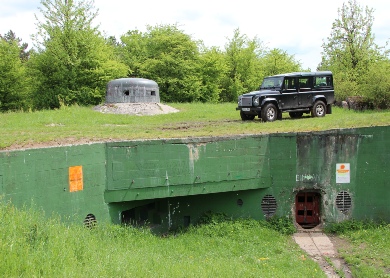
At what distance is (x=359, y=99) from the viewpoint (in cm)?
2238

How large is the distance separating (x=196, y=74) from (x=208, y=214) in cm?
2706

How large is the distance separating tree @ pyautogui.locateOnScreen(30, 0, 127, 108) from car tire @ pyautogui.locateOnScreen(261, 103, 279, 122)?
62.1 ft

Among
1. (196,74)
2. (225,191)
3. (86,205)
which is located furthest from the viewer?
(196,74)

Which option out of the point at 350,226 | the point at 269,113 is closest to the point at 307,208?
the point at 350,226

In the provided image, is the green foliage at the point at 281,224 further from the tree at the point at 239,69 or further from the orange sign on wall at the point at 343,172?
the tree at the point at 239,69


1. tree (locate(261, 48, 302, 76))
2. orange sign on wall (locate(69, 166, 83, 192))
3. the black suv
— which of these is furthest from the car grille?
tree (locate(261, 48, 302, 76))

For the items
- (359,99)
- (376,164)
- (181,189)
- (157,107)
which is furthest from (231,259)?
(359,99)

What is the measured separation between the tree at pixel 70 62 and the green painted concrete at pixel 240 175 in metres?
21.8

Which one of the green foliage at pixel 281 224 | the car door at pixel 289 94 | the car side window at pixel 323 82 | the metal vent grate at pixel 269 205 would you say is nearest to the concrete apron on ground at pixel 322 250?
the green foliage at pixel 281 224

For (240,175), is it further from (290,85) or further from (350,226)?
(290,85)

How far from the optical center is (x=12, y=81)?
32875mm

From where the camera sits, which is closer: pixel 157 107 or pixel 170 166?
pixel 170 166

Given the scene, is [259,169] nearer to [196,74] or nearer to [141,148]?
[141,148]

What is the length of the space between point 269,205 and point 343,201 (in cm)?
204
